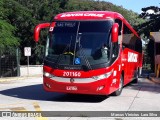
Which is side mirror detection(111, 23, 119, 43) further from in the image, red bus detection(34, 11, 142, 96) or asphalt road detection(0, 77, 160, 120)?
asphalt road detection(0, 77, 160, 120)

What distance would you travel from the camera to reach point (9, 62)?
33062mm

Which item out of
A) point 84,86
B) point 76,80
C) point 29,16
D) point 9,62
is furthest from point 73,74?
point 29,16

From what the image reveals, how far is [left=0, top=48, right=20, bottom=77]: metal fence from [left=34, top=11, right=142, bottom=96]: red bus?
1903 cm

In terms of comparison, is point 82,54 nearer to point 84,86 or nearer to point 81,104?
point 84,86

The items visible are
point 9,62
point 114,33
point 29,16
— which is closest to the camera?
point 114,33

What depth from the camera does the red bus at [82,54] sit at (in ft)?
43.0

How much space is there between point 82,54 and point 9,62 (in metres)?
20.8

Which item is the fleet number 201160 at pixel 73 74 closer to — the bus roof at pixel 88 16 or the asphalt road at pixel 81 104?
the asphalt road at pixel 81 104

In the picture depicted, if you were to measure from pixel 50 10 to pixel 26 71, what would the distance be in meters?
12.2

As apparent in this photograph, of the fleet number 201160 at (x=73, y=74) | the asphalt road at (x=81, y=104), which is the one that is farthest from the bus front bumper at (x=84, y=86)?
the asphalt road at (x=81, y=104)

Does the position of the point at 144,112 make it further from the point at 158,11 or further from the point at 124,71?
the point at 158,11

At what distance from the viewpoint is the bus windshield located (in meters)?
13.2

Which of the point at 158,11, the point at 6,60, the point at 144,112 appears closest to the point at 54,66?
the point at 144,112

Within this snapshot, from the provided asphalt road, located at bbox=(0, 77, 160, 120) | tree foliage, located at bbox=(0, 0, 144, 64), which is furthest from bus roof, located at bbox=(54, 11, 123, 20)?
tree foliage, located at bbox=(0, 0, 144, 64)
